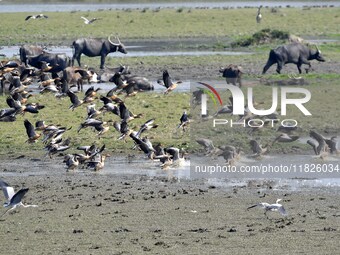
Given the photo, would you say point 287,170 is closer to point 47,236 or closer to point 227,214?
point 227,214

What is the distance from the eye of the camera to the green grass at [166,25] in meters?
41.5

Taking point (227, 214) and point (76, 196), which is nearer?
point (227, 214)

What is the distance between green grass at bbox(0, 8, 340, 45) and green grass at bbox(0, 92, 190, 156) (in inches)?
695

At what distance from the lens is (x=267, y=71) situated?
28.5 metres

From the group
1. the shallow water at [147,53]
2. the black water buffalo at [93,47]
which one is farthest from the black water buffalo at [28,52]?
the shallow water at [147,53]

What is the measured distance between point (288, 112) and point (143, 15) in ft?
103

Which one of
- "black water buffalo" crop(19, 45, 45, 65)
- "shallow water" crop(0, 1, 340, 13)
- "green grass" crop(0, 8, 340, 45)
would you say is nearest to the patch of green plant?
"green grass" crop(0, 8, 340, 45)

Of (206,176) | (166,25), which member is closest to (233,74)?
(206,176)

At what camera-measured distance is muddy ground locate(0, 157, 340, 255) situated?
37.5 ft

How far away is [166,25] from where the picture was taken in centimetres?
4544

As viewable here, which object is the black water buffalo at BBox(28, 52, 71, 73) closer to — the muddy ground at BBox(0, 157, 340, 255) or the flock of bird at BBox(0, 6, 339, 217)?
the flock of bird at BBox(0, 6, 339, 217)

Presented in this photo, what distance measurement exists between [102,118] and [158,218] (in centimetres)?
726

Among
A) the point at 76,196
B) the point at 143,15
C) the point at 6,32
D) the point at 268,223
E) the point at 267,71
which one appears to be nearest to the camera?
the point at 268,223

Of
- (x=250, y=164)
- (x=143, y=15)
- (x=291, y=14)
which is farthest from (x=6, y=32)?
(x=250, y=164)
